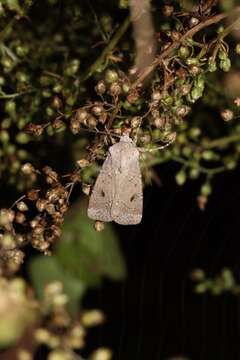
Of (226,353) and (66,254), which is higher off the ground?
(66,254)

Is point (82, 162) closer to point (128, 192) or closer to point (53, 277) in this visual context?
point (128, 192)

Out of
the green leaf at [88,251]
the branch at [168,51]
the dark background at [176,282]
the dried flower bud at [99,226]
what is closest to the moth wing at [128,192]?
the dried flower bud at [99,226]

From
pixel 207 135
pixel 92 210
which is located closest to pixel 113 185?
pixel 92 210

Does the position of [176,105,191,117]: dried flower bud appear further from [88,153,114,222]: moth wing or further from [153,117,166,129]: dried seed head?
[88,153,114,222]: moth wing

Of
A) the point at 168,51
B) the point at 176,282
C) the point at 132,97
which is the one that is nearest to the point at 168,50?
the point at 168,51

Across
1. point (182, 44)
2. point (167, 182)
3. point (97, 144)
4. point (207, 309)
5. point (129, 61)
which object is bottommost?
point (97, 144)

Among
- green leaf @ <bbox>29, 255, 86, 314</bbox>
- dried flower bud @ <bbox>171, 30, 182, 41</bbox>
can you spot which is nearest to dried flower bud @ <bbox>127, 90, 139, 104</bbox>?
dried flower bud @ <bbox>171, 30, 182, 41</bbox>

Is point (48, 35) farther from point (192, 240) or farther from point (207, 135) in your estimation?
point (192, 240)
